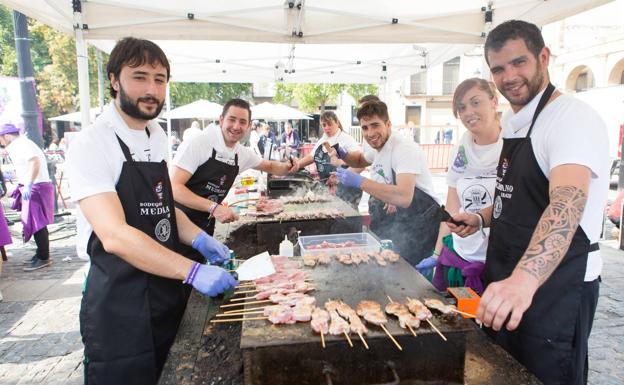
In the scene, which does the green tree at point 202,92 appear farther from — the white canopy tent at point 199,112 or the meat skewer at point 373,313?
the meat skewer at point 373,313

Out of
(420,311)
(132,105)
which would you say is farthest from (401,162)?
(132,105)

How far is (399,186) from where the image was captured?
387 centimetres

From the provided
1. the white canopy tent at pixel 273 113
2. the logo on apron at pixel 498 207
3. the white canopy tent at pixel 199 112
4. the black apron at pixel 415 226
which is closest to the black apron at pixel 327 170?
the black apron at pixel 415 226

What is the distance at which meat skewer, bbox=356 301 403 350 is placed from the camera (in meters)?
1.69

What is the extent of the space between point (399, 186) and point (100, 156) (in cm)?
270

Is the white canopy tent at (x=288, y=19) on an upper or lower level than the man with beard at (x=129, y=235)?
upper

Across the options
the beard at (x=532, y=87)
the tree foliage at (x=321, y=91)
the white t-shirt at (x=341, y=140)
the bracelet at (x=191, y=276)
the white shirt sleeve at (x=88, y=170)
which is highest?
the tree foliage at (x=321, y=91)

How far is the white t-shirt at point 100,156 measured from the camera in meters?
2.03

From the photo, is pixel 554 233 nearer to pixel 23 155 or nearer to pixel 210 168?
pixel 210 168

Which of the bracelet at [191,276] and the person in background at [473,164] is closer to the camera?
the bracelet at [191,276]

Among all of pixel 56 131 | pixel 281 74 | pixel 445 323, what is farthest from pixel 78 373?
pixel 56 131

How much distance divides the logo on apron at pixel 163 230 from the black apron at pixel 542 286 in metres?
1.97

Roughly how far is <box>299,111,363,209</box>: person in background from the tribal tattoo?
3.99m

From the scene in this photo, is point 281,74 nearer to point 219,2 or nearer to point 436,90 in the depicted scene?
point 219,2
